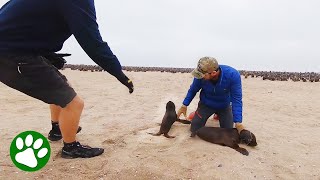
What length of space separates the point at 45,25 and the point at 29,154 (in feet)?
4.53

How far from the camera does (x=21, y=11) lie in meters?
3.59

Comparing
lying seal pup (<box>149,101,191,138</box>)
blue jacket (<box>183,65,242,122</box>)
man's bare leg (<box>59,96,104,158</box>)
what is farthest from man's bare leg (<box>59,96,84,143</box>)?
blue jacket (<box>183,65,242,122</box>)

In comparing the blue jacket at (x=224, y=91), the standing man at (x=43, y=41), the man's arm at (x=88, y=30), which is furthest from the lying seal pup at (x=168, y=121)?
the man's arm at (x=88, y=30)

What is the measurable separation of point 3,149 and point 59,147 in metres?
0.72

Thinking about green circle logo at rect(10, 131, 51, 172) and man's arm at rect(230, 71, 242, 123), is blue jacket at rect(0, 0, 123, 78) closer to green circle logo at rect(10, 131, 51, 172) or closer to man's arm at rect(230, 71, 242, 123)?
green circle logo at rect(10, 131, 51, 172)

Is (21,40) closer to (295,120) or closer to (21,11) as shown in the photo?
(21,11)

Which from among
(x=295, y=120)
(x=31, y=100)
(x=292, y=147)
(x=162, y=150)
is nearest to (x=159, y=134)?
(x=162, y=150)

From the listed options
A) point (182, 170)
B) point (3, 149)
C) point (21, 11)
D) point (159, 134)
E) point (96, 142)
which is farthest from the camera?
point (159, 134)

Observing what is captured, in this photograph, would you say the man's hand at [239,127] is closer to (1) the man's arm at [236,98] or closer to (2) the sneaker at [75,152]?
(1) the man's arm at [236,98]

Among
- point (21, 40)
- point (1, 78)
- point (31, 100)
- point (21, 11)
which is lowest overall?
point (31, 100)

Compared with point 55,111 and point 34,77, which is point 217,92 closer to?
point 55,111

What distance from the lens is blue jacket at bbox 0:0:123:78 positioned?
3.58m

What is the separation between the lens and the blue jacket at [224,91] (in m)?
5.32

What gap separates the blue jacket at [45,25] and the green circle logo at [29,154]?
107 centimetres
